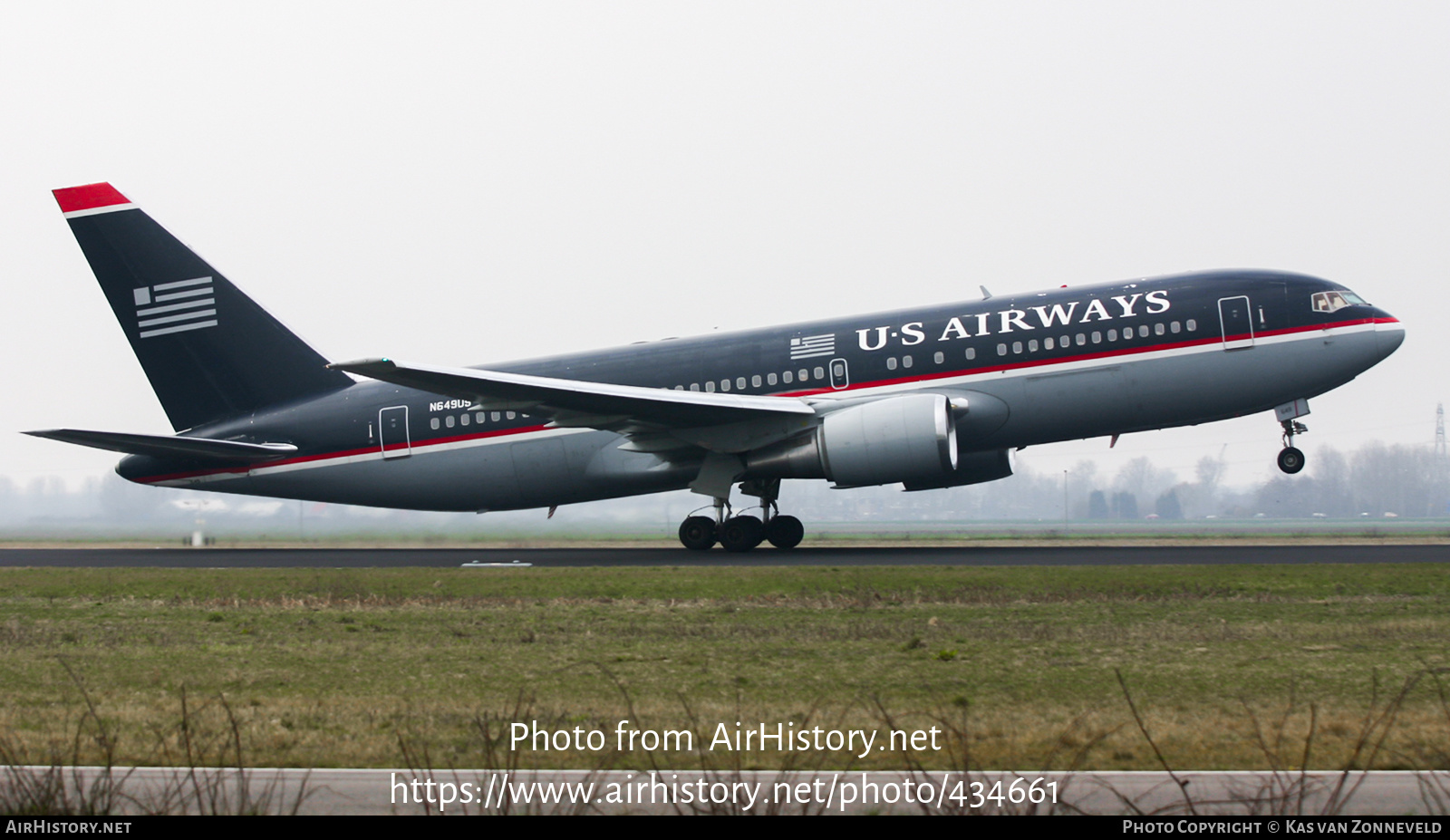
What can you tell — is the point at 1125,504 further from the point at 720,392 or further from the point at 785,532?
the point at 720,392

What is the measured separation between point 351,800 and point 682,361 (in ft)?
71.3

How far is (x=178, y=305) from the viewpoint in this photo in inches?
1181

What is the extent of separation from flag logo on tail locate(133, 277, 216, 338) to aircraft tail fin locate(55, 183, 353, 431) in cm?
2

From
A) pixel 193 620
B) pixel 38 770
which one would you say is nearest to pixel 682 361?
pixel 193 620

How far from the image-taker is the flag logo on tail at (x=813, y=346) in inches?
1050

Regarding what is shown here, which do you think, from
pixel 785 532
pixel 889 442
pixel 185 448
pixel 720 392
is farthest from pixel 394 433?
pixel 889 442

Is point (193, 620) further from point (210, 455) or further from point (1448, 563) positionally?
point (1448, 563)

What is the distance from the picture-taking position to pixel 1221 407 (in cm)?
2517

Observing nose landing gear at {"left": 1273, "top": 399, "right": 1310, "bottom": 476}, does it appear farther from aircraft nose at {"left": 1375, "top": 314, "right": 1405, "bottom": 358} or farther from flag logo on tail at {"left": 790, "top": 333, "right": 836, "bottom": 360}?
flag logo on tail at {"left": 790, "top": 333, "right": 836, "bottom": 360}

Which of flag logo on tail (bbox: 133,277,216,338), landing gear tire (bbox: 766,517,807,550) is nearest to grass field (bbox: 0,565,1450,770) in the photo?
landing gear tire (bbox: 766,517,807,550)

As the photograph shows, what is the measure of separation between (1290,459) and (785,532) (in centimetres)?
1077

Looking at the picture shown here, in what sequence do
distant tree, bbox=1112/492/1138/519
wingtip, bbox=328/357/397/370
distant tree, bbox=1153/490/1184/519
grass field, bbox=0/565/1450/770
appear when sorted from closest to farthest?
1. grass field, bbox=0/565/1450/770
2. wingtip, bbox=328/357/397/370
3. distant tree, bbox=1112/492/1138/519
4. distant tree, bbox=1153/490/1184/519

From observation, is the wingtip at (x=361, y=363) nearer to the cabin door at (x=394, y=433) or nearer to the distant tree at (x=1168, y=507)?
the cabin door at (x=394, y=433)

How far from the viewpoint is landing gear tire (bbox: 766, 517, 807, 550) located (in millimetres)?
27984
